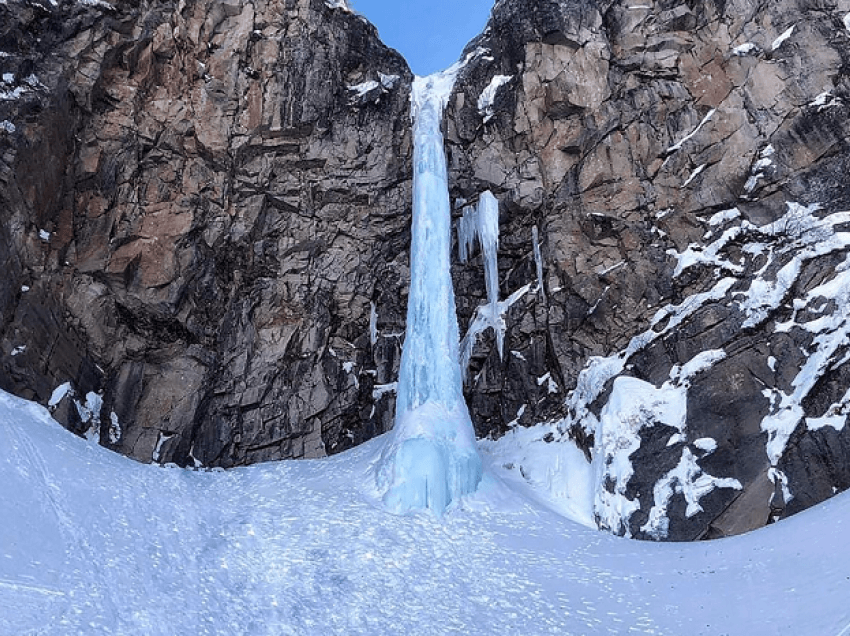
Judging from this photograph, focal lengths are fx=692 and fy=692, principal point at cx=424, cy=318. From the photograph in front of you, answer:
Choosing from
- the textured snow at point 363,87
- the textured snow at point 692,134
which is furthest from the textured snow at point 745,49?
the textured snow at point 363,87

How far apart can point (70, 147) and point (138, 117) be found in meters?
1.81

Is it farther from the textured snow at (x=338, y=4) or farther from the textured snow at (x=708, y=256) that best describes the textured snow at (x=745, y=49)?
the textured snow at (x=338, y=4)

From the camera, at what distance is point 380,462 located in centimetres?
1432

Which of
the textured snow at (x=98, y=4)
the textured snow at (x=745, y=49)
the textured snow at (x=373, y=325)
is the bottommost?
the textured snow at (x=373, y=325)

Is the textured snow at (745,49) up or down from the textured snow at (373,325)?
up

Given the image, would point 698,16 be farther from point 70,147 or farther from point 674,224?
point 70,147

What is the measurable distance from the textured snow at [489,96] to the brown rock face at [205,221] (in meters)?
2.12

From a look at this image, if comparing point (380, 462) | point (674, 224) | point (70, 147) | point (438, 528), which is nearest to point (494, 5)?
point (674, 224)

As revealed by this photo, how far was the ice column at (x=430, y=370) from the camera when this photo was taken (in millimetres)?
13469

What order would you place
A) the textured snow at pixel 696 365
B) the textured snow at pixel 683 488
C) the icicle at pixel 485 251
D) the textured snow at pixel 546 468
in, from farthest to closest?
the icicle at pixel 485 251
the textured snow at pixel 546 468
the textured snow at pixel 696 365
the textured snow at pixel 683 488

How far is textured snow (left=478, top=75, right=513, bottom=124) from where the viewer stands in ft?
61.9

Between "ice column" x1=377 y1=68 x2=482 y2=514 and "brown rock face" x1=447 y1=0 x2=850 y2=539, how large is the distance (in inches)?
40.5

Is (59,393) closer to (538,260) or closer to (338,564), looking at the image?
(338,564)

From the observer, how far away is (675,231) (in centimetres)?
1581
